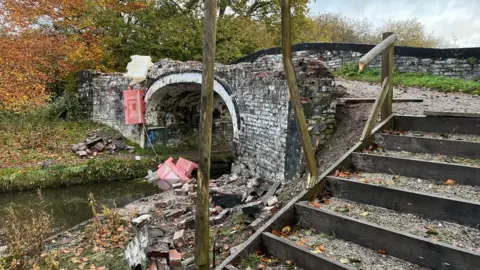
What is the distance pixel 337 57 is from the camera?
10.1 metres

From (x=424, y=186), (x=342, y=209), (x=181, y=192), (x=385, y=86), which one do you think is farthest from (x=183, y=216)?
(x=424, y=186)

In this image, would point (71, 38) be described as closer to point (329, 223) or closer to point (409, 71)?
point (409, 71)

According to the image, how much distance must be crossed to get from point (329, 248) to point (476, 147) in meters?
1.67

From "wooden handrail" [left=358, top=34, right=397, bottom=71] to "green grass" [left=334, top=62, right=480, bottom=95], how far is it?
3.42m

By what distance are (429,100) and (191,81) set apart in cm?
578

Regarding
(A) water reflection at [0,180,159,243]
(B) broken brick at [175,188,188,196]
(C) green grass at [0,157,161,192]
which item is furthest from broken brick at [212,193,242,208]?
(C) green grass at [0,157,161,192]

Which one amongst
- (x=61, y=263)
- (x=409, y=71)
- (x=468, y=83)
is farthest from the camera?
(x=409, y=71)

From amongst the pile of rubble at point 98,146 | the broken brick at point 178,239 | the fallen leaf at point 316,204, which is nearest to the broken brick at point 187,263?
the broken brick at point 178,239

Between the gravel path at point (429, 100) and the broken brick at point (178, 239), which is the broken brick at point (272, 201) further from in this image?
the gravel path at point (429, 100)

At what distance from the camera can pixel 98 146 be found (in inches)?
418

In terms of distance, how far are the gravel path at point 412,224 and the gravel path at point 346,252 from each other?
24cm

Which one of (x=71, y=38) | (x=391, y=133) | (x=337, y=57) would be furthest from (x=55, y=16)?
(x=391, y=133)

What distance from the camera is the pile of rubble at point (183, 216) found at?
12.0 feet

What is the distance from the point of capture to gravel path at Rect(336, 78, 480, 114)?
15.4 ft
